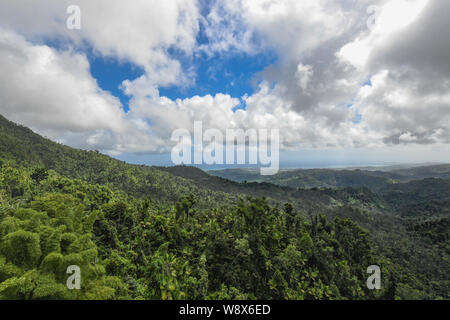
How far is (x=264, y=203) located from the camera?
4028 centimetres

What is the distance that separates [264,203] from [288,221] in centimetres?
824

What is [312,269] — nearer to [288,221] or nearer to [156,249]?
[288,221]

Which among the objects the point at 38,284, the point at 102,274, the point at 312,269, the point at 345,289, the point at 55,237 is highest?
the point at 55,237

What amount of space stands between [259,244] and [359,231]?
30544 millimetres
